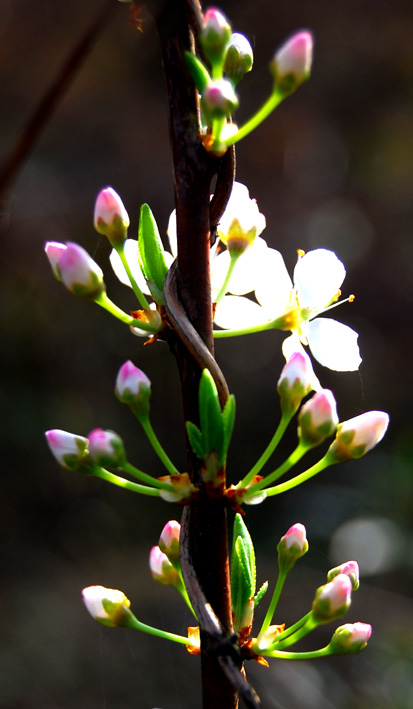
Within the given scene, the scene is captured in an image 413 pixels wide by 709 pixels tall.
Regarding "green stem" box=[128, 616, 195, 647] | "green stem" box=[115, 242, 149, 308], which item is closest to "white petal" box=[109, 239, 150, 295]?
"green stem" box=[115, 242, 149, 308]

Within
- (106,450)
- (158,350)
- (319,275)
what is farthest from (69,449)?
(158,350)

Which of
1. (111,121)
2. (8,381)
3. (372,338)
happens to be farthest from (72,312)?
(372,338)

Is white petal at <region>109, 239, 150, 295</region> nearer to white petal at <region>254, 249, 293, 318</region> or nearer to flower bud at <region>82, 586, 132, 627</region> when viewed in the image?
white petal at <region>254, 249, 293, 318</region>

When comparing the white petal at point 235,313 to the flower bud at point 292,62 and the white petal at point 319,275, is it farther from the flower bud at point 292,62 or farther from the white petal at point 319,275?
the flower bud at point 292,62

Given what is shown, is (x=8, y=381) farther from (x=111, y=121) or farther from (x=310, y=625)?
(x=310, y=625)

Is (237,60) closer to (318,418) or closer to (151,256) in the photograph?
(151,256)
